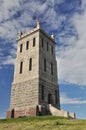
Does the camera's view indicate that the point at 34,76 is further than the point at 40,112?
Yes

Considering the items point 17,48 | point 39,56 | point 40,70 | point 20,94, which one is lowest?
point 20,94

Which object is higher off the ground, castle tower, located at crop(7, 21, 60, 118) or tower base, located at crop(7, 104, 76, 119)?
castle tower, located at crop(7, 21, 60, 118)

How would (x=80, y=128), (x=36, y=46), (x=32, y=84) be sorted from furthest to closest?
(x=36, y=46), (x=32, y=84), (x=80, y=128)

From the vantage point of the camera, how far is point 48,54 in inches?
1768

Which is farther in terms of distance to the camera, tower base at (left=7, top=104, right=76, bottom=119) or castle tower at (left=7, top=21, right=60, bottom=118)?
castle tower at (left=7, top=21, right=60, bottom=118)

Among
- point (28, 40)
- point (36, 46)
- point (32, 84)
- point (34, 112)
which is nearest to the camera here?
point (34, 112)

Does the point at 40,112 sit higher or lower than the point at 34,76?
lower

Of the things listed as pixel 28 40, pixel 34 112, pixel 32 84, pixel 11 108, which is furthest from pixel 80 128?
pixel 28 40

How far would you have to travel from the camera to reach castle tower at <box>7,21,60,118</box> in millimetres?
37094

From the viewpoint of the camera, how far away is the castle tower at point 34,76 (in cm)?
3709

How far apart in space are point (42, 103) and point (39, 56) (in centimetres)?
993

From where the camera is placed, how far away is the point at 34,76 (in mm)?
39281

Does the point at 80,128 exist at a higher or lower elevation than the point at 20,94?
lower

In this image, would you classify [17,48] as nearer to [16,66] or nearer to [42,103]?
[16,66]
